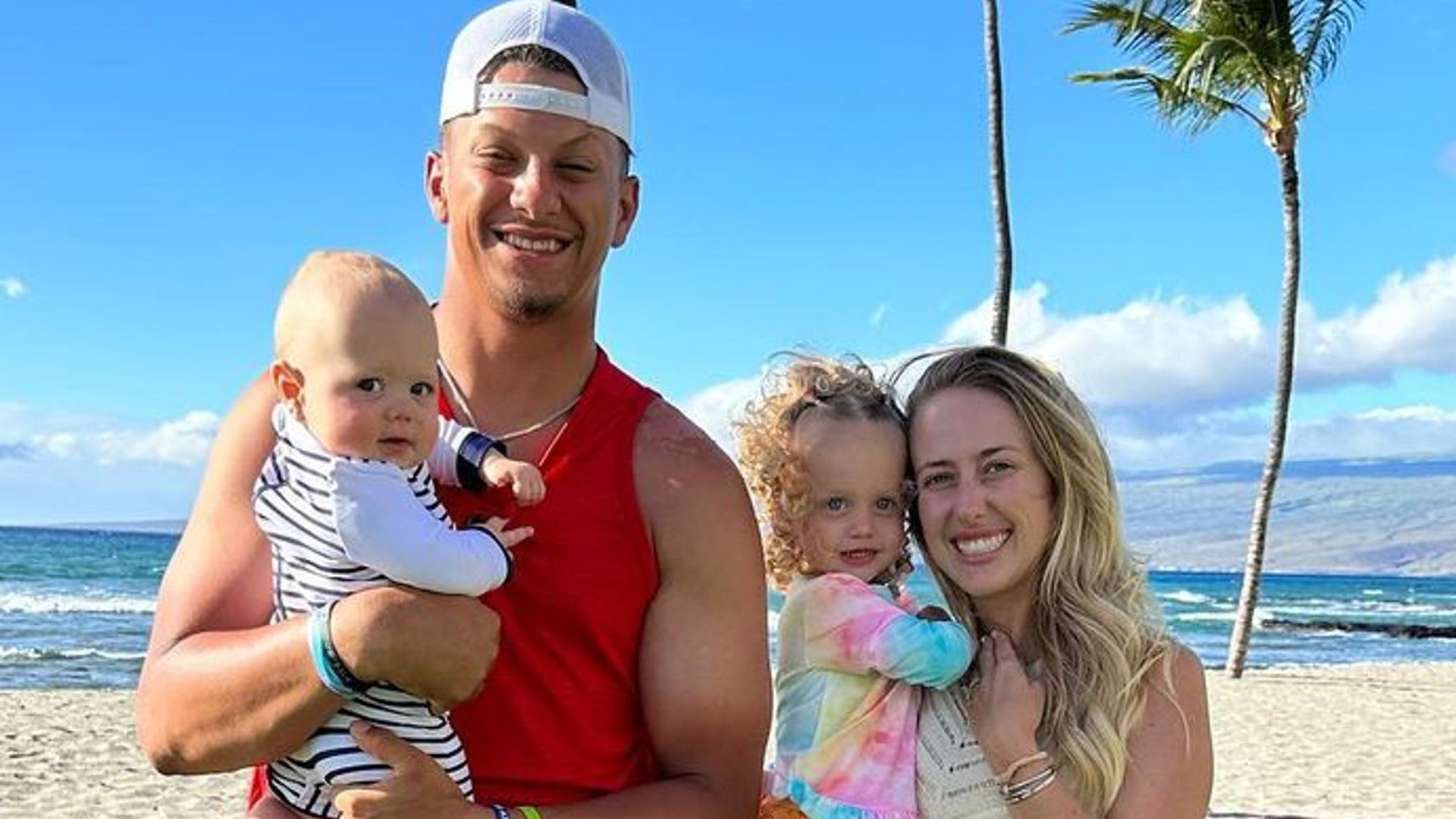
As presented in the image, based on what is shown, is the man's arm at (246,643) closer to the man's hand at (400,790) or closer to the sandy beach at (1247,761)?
the man's hand at (400,790)

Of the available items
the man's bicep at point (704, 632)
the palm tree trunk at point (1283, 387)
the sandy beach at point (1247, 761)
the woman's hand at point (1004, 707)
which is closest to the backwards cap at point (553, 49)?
the man's bicep at point (704, 632)

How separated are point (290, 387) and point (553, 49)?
86 cm

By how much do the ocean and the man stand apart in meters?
0.97

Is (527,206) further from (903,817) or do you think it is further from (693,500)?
(903,817)

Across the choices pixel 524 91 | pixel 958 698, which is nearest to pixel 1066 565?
pixel 958 698

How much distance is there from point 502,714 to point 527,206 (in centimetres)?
97

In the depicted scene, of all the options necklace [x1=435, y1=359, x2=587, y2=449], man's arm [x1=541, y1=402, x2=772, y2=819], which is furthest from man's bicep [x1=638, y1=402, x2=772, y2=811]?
necklace [x1=435, y1=359, x2=587, y2=449]

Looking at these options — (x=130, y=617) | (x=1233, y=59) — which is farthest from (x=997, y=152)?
(x=130, y=617)

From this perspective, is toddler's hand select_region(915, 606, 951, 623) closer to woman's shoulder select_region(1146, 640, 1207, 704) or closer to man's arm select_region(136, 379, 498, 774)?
woman's shoulder select_region(1146, 640, 1207, 704)

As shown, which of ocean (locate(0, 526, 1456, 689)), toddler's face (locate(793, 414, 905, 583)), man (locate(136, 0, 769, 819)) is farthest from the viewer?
ocean (locate(0, 526, 1456, 689))

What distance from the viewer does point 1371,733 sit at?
62.3 ft

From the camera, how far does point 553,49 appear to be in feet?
10.6

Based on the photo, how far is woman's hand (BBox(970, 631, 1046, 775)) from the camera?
3.44m

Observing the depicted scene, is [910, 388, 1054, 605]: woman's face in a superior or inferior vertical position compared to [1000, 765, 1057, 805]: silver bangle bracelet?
superior
